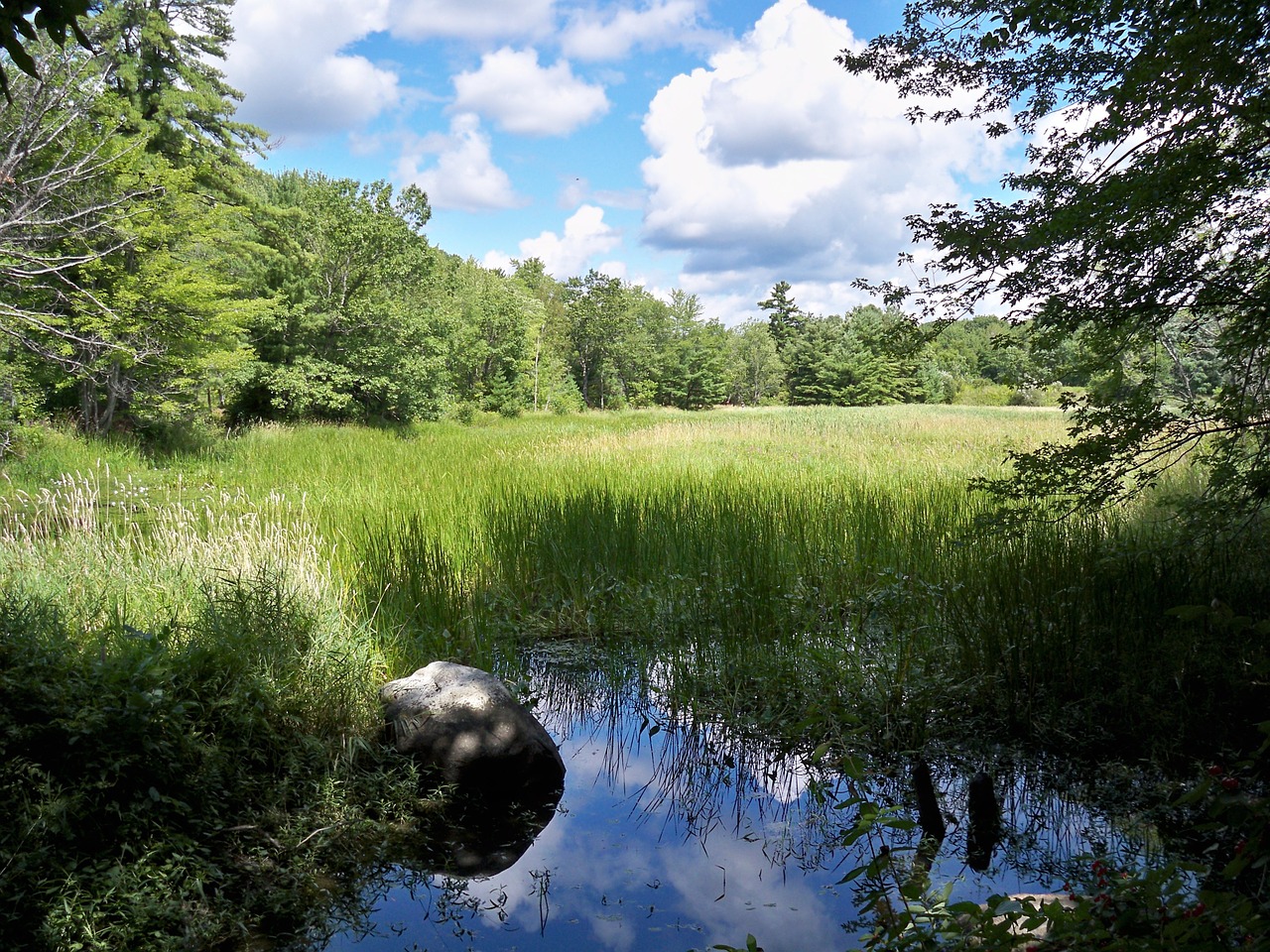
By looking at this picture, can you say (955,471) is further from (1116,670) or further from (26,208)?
(26,208)

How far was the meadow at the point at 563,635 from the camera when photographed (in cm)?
313

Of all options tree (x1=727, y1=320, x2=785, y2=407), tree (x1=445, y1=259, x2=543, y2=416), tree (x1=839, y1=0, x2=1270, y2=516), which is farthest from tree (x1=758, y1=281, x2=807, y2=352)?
tree (x1=839, y1=0, x2=1270, y2=516)

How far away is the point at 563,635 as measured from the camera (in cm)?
623

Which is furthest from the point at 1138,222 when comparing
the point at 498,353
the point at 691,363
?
the point at 691,363

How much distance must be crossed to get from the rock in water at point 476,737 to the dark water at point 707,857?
0.23 metres

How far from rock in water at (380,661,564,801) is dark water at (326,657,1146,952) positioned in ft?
0.76

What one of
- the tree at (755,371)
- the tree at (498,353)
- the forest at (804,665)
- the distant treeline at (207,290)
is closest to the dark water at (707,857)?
the forest at (804,665)

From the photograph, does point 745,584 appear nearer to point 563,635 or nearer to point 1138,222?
point 563,635

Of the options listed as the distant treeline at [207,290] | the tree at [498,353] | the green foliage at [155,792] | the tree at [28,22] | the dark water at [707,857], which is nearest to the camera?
the tree at [28,22]

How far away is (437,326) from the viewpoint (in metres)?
25.8

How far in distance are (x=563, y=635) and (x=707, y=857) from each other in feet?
9.71

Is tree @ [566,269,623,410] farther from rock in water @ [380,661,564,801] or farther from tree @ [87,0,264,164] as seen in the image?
rock in water @ [380,661,564,801]

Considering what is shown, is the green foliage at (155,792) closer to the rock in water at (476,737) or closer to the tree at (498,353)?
the rock in water at (476,737)

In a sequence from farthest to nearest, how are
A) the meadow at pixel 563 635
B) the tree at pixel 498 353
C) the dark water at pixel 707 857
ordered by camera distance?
the tree at pixel 498 353
the meadow at pixel 563 635
the dark water at pixel 707 857
